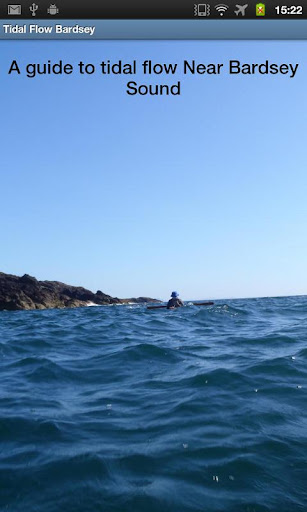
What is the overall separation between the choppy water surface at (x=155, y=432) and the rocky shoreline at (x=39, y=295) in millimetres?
55007

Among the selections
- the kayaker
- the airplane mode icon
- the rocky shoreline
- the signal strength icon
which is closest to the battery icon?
the airplane mode icon

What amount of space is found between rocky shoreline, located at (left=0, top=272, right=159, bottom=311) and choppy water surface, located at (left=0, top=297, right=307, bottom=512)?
180 ft

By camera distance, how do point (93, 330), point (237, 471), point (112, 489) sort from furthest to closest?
point (93, 330)
point (237, 471)
point (112, 489)

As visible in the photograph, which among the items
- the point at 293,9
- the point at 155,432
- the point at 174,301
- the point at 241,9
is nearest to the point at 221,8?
the point at 241,9

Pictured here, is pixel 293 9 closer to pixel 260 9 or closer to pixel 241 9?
pixel 260 9

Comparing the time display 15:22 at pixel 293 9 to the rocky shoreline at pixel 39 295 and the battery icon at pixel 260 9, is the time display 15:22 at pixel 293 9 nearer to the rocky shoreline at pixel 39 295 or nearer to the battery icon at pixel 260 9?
the battery icon at pixel 260 9

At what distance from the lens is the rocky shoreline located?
199 feet

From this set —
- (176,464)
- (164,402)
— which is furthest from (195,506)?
(164,402)

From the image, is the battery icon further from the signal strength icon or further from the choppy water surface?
the choppy water surface

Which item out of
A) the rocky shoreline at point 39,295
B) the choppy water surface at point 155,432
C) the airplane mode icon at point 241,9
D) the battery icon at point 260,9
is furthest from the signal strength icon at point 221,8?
the rocky shoreline at point 39,295

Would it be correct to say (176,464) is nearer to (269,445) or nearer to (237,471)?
(237,471)

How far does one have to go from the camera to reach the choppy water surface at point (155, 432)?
3.56 m

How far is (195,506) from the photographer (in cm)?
340

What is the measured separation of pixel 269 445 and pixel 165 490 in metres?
1.56
